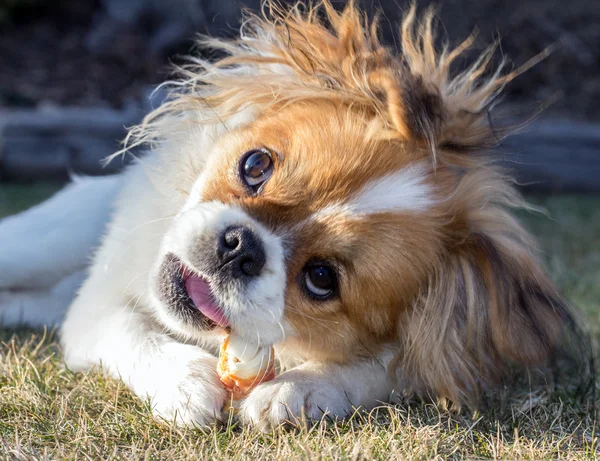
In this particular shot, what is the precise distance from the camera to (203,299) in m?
2.87

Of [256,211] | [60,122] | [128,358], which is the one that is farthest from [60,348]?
[60,122]

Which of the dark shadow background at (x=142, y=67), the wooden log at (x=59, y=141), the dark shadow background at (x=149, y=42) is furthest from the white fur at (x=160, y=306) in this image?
the dark shadow background at (x=149, y=42)

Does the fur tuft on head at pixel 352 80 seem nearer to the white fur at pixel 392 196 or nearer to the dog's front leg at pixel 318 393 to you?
the white fur at pixel 392 196

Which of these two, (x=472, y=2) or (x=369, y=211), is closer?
(x=369, y=211)

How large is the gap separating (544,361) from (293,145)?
1.36m

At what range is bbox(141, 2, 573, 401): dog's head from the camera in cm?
283

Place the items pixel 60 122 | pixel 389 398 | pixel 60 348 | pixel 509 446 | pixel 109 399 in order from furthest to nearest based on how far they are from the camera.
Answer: pixel 60 122 → pixel 60 348 → pixel 389 398 → pixel 109 399 → pixel 509 446

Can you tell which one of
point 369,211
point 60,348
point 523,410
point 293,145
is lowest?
point 523,410

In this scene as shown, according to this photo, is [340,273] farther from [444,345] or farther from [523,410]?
[523,410]

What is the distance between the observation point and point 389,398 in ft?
10.5

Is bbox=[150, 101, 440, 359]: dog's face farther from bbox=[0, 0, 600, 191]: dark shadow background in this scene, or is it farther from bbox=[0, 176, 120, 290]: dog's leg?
bbox=[0, 0, 600, 191]: dark shadow background

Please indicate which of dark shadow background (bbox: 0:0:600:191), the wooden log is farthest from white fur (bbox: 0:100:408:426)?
dark shadow background (bbox: 0:0:600:191)

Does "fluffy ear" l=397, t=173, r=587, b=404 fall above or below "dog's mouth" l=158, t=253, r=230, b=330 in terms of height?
below

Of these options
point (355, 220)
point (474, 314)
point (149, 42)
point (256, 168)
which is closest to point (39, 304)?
→ point (256, 168)
